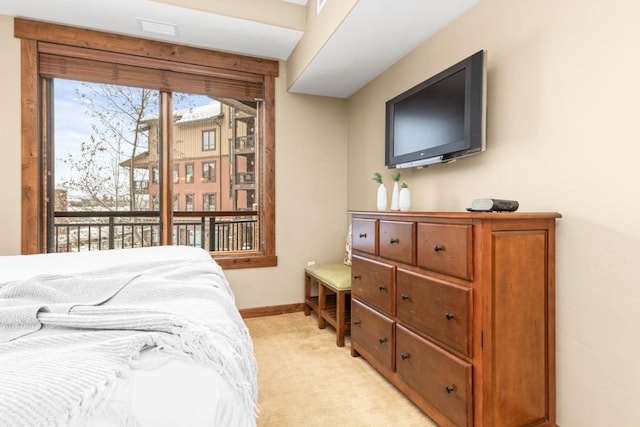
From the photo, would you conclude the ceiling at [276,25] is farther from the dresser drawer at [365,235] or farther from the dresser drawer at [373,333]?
the dresser drawer at [373,333]

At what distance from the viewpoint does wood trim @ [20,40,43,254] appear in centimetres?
265

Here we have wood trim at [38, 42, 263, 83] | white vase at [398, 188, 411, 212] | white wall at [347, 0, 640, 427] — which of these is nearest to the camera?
white wall at [347, 0, 640, 427]

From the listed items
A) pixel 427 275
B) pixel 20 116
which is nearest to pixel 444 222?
pixel 427 275

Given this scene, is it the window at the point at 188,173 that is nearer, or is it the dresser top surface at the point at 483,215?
the dresser top surface at the point at 483,215

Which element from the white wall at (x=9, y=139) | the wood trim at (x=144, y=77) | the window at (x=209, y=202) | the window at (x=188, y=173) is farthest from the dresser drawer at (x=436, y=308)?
the white wall at (x=9, y=139)

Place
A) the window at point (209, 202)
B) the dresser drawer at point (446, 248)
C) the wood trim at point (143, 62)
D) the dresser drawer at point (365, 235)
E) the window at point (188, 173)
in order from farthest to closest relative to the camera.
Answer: the window at point (209, 202) → the window at point (188, 173) → the wood trim at point (143, 62) → the dresser drawer at point (365, 235) → the dresser drawer at point (446, 248)

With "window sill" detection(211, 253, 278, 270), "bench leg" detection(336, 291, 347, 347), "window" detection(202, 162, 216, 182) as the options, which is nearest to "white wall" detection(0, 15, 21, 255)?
"window" detection(202, 162, 216, 182)

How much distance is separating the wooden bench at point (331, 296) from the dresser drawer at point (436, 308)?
81cm

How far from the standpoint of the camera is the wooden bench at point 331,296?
8.68 feet

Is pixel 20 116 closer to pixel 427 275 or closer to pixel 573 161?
pixel 427 275

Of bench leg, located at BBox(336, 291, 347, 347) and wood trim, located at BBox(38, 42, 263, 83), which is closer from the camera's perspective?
bench leg, located at BBox(336, 291, 347, 347)

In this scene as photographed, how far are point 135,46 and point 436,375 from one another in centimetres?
338

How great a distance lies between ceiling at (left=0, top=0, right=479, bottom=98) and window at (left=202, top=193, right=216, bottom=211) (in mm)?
1404

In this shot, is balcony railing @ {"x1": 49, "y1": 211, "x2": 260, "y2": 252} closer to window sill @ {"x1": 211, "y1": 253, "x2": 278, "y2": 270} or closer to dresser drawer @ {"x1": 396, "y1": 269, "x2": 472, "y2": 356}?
window sill @ {"x1": 211, "y1": 253, "x2": 278, "y2": 270}
